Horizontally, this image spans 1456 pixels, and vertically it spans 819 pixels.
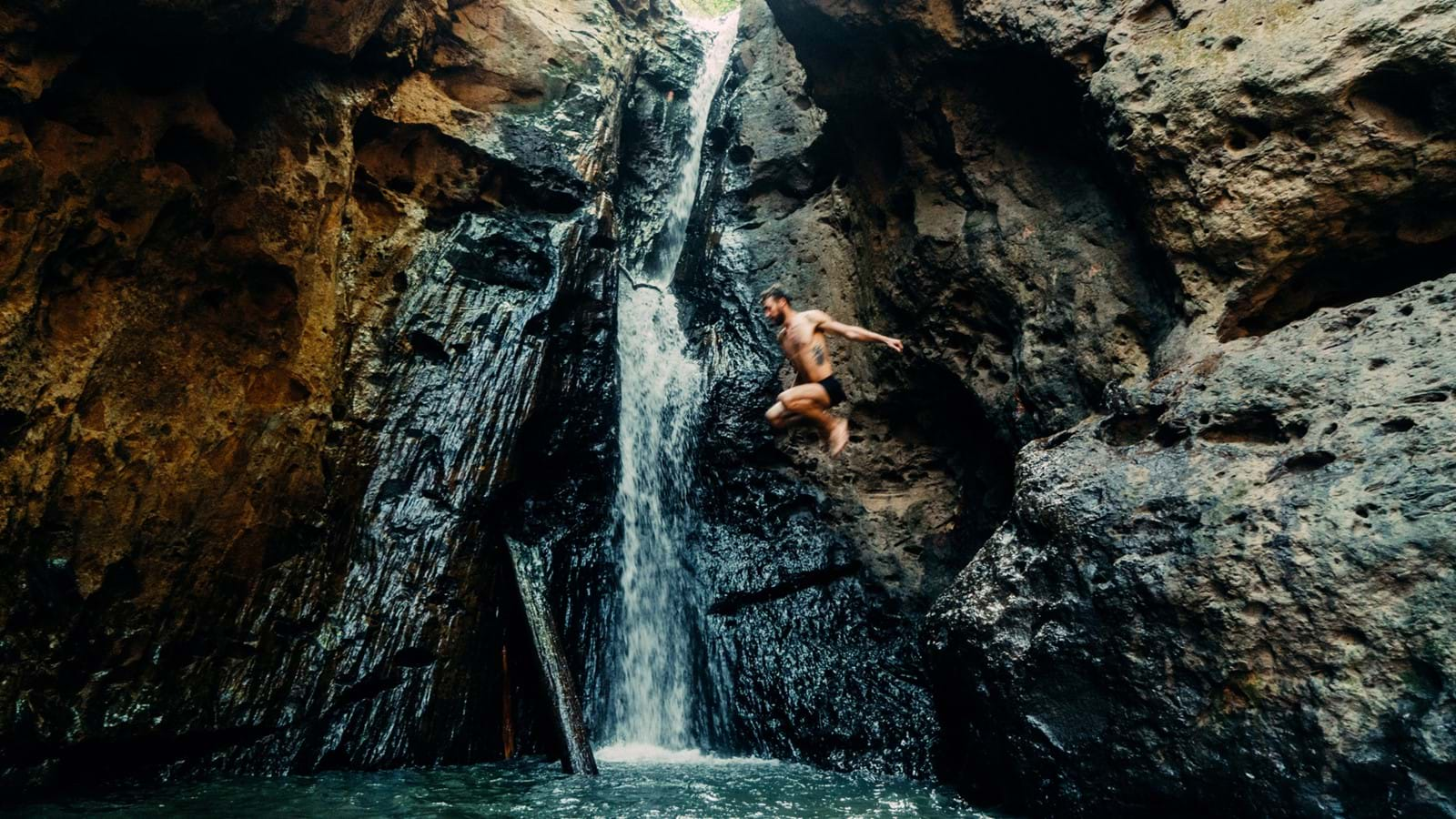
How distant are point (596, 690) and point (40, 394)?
17.0ft

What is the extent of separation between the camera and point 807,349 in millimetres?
7625

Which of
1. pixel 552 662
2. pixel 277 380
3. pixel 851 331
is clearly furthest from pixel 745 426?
pixel 277 380

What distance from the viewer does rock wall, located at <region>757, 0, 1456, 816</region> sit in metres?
4.06

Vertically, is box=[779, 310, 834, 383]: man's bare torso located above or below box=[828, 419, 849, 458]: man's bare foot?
above

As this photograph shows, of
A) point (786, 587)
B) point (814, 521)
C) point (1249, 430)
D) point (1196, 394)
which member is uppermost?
point (814, 521)

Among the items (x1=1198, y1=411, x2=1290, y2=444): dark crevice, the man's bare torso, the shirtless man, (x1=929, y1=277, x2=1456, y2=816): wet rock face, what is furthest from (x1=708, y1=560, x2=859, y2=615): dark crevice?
(x1=1198, y1=411, x2=1290, y2=444): dark crevice

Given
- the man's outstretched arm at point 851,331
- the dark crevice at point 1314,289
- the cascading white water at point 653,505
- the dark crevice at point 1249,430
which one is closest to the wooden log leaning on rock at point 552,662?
the cascading white water at point 653,505

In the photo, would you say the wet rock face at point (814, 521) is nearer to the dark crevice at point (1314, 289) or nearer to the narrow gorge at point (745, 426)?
the narrow gorge at point (745, 426)

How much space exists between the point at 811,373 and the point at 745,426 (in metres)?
2.24

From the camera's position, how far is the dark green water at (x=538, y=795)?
5.32m

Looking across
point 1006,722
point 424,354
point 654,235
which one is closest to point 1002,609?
point 1006,722

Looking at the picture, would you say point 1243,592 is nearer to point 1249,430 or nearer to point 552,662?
point 1249,430

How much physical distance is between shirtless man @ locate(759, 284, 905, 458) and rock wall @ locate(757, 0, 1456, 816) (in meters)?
1.40

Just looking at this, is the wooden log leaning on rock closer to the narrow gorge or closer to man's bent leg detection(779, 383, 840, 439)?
the narrow gorge
